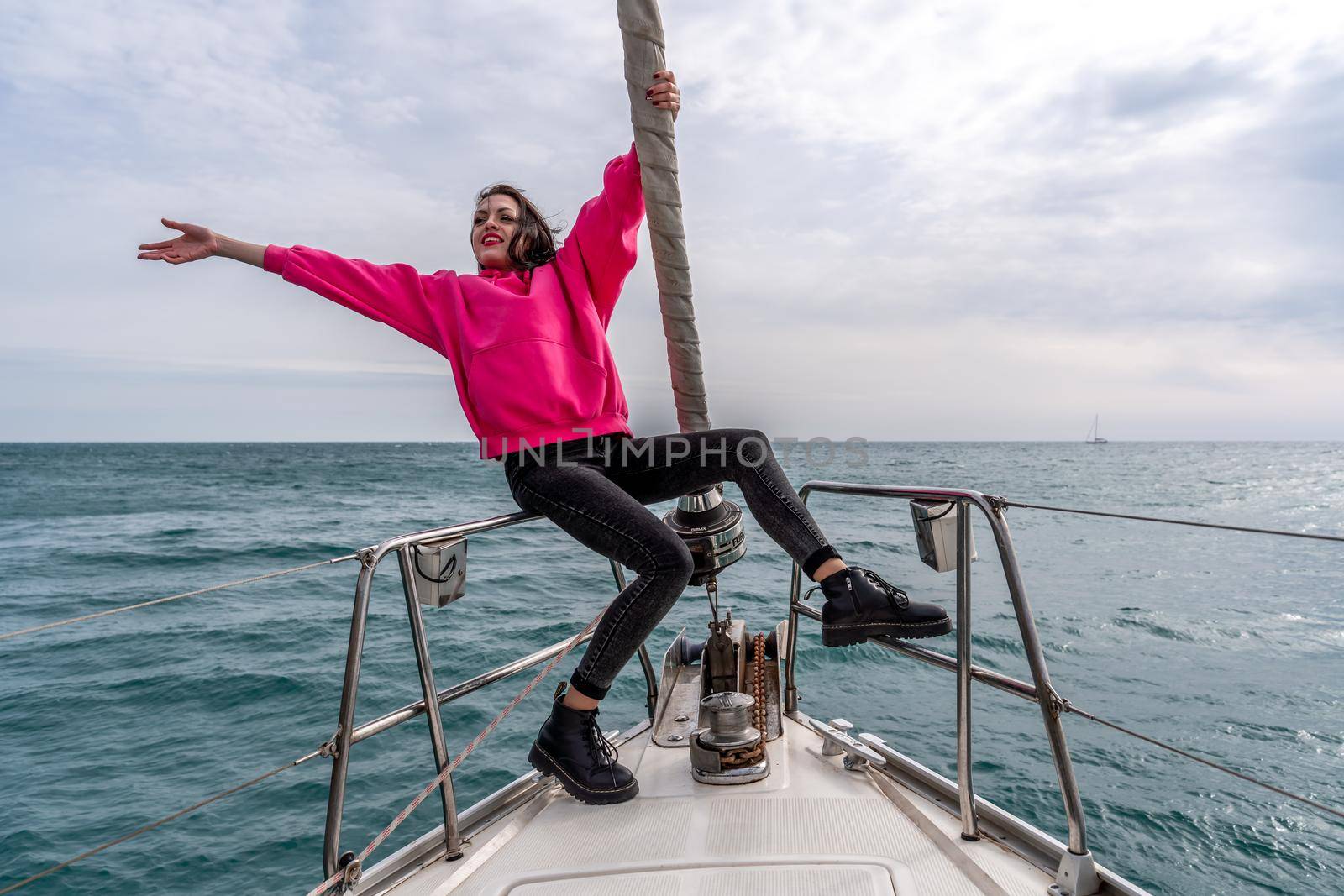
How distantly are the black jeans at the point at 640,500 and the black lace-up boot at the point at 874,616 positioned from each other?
14cm

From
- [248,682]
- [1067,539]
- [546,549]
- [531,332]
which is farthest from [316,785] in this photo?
[1067,539]

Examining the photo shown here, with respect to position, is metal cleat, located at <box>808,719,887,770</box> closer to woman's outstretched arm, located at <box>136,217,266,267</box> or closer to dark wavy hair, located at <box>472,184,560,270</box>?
dark wavy hair, located at <box>472,184,560,270</box>

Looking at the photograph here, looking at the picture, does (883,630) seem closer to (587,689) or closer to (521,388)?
(587,689)

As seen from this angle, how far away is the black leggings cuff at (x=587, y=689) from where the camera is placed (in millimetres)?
2059

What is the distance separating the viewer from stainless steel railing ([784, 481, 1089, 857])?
5.39 feet

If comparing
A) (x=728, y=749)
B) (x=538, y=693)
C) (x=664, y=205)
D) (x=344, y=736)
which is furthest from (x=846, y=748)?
(x=538, y=693)

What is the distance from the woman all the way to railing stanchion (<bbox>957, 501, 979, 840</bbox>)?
6 centimetres

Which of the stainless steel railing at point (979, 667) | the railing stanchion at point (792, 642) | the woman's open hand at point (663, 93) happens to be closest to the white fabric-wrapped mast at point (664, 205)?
the woman's open hand at point (663, 93)

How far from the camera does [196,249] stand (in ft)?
7.26

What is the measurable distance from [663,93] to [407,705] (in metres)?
1.77

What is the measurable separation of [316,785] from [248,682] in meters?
2.27

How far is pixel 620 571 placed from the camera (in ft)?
9.36

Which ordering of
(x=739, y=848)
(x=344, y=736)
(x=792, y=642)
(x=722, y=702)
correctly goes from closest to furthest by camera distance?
(x=344, y=736)
(x=739, y=848)
(x=722, y=702)
(x=792, y=642)

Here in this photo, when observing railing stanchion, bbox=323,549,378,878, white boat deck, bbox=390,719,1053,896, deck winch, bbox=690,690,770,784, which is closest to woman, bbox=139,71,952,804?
white boat deck, bbox=390,719,1053,896
